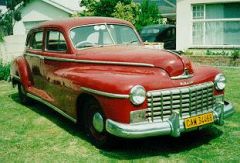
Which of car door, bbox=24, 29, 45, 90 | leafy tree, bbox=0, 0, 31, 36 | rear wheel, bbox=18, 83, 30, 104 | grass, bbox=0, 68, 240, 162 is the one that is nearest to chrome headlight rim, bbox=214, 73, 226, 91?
grass, bbox=0, 68, 240, 162

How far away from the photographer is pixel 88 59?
20.8 feet

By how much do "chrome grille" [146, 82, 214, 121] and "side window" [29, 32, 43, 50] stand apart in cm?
347

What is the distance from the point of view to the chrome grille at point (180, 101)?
5.25m

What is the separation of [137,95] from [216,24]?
38.0 feet

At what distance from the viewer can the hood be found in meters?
5.60

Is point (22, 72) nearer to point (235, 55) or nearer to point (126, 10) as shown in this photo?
point (235, 55)

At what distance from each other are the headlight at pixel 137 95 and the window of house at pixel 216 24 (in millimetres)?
11213

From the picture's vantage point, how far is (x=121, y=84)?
5191 millimetres

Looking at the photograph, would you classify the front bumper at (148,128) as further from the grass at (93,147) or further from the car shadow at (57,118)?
the car shadow at (57,118)

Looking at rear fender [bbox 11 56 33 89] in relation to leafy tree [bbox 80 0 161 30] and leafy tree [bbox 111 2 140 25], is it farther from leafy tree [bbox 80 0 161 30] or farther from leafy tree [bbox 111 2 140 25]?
leafy tree [bbox 80 0 161 30]

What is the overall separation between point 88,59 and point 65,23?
45.1 inches

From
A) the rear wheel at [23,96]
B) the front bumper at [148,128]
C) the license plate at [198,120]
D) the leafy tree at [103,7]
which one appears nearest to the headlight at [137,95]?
the front bumper at [148,128]

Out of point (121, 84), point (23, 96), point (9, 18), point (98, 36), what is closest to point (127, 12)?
point (9, 18)

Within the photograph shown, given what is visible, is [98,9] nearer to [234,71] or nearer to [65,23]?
[234,71]
